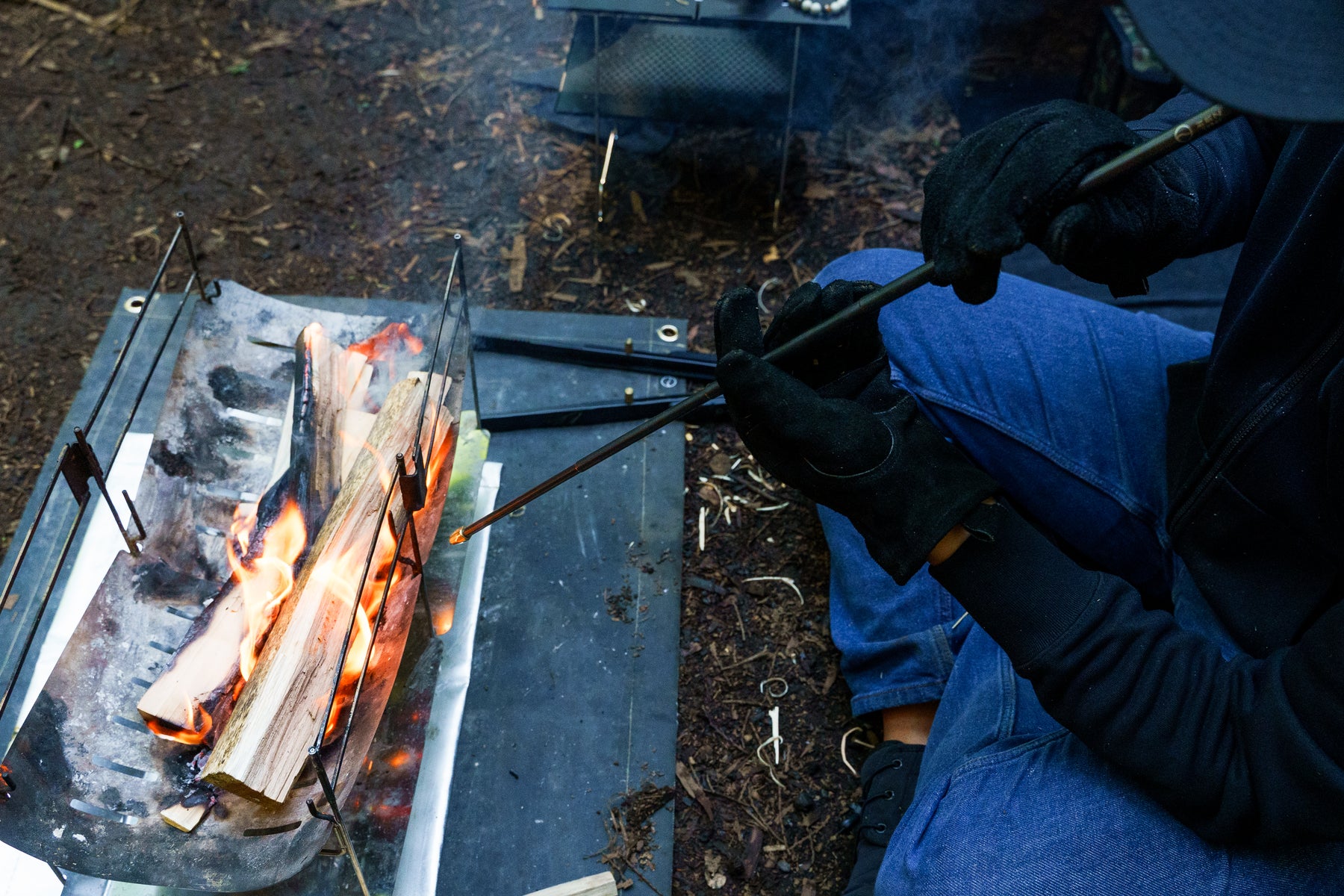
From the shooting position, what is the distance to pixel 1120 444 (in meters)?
2.03

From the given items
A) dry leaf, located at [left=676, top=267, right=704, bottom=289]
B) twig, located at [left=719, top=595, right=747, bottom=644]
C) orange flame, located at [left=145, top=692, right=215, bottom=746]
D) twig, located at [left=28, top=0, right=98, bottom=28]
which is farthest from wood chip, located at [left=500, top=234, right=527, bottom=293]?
A: twig, located at [left=28, top=0, right=98, bottom=28]

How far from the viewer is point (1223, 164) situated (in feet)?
6.01

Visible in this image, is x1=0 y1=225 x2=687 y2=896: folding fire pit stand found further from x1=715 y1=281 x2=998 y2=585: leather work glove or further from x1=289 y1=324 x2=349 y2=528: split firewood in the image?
x1=715 y1=281 x2=998 y2=585: leather work glove

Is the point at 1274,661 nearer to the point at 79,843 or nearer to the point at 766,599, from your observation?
the point at 766,599

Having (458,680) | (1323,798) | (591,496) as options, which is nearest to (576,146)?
(591,496)

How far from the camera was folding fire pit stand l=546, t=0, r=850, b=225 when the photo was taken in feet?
10.9

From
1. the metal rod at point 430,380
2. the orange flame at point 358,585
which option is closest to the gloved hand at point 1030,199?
the metal rod at point 430,380

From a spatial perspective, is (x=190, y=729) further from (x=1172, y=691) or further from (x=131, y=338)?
(x=1172, y=691)

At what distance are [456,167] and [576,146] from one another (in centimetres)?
45

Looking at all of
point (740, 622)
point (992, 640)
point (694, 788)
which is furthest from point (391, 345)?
point (992, 640)

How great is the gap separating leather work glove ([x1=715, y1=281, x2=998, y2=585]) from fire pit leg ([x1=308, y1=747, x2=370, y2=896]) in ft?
2.63

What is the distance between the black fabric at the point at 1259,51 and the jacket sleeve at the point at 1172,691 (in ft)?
2.35

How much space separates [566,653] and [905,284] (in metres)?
1.20

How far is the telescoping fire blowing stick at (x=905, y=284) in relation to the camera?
1265mm
